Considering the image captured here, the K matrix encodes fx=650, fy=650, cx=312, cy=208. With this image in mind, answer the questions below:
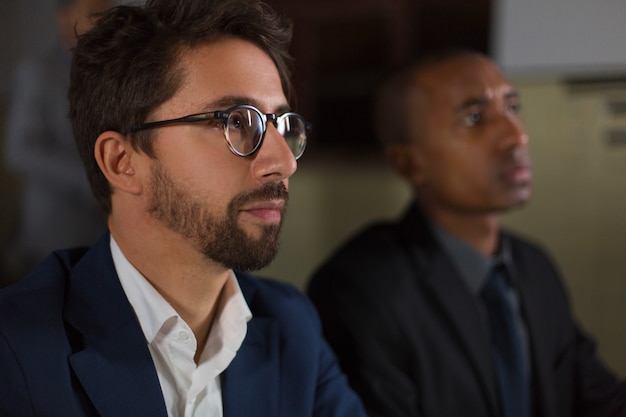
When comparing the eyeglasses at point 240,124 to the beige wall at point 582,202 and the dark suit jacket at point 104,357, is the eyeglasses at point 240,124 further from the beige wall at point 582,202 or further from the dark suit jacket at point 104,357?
the beige wall at point 582,202

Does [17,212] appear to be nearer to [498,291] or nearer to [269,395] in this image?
[269,395]

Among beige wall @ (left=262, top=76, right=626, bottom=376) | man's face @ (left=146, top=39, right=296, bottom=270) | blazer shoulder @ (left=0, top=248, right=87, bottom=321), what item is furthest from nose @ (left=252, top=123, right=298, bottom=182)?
beige wall @ (left=262, top=76, right=626, bottom=376)

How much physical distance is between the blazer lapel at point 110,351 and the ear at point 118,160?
0.52 feet

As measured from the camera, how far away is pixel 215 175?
113 cm

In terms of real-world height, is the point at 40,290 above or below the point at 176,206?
below

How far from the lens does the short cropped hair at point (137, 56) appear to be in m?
1.16

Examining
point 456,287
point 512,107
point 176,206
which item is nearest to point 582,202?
point 512,107

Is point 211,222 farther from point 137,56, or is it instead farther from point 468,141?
point 468,141

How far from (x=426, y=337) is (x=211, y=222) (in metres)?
0.80

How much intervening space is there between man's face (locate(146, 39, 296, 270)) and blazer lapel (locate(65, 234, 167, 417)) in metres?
0.16

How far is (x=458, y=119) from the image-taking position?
1896 millimetres

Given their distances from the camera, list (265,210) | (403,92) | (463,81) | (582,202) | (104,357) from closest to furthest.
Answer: (104,357) → (265,210) → (463,81) → (403,92) → (582,202)

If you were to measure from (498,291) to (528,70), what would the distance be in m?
1.15

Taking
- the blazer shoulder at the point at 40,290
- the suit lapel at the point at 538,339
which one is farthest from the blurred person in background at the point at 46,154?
the suit lapel at the point at 538,339
